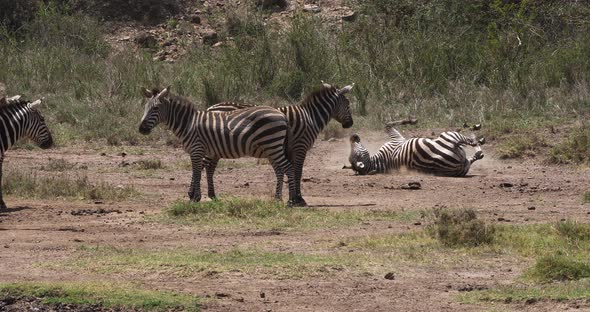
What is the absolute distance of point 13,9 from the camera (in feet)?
94.7

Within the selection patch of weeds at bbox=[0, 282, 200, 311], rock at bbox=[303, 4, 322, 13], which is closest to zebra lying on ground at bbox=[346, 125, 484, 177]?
patch of weeds at bbox=[0, 282, 200, 311]

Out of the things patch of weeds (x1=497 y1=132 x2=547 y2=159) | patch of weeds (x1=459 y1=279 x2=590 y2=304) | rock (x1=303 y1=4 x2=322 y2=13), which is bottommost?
patch of weeds (x1=459 y1=279 x2=590 y2=304)

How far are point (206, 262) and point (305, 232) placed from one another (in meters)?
2.19

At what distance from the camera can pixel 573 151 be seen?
61.6 feet

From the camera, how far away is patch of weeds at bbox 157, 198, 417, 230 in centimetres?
1362

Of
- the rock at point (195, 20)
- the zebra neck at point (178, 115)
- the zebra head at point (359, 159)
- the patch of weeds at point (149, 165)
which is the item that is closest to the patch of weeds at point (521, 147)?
the zebra head at point (359, 159)

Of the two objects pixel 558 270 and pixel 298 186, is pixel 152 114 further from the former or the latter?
pixel 558 270

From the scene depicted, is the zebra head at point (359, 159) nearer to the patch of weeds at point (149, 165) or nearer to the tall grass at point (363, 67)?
the tall grass at point (363, 67)

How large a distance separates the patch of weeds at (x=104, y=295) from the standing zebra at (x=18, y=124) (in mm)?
4755

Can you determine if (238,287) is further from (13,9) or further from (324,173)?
(13,9)

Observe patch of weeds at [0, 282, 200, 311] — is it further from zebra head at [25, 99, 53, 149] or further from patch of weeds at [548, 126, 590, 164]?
patch of weeds at [548, 126, 590, 164]

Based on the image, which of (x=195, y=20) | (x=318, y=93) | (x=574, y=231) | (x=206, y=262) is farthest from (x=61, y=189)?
(x=195, y=20)

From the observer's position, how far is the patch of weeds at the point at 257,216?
13.6 meters

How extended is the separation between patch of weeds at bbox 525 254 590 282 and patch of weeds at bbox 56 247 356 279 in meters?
1.65
